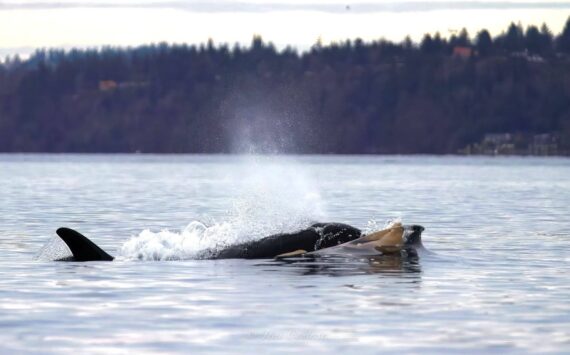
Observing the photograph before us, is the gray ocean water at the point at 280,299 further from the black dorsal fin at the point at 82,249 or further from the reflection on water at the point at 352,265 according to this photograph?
the black dorsal fin at the point at 82,249

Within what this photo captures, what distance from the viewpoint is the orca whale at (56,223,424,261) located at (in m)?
28.7

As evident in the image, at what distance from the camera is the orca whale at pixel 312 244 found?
94.3 feet

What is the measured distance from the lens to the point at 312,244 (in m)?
29.1

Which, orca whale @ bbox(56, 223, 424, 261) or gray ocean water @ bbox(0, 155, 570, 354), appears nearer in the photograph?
gray ocean water @ bbox(0, 155, 570, 354)

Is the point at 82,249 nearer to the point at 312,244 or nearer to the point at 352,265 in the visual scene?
the point at 312,244

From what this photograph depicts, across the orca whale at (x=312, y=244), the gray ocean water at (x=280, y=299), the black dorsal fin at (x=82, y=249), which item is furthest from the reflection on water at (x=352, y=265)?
the black dorsal fin at (x=82, y=249)

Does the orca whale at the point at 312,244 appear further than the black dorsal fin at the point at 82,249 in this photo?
Yes

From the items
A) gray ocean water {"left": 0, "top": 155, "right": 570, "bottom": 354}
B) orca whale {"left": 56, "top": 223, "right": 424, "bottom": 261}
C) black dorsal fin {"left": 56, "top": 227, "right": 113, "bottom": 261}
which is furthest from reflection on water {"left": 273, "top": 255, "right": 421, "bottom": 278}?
black dorsal fin {"left": 56, "top": 227, "right": 113, "bottom": 261}

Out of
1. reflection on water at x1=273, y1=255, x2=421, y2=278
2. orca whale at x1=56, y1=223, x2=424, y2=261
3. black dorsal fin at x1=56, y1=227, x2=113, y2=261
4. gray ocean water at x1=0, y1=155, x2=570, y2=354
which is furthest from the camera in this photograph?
orca whale at x1=56, y1=223, x2=424, y2=261

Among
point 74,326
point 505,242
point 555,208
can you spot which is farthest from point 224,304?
point 555,208

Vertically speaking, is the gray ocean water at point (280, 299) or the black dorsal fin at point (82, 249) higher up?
the black dorsal fin at point (82, 249)

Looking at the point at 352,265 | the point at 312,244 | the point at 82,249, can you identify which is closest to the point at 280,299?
the point at 352,265

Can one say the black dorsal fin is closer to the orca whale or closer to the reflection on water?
the orca whale

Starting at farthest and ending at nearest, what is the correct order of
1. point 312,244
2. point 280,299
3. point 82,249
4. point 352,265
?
point 312,244, point 82,249, point 352,265, point 280,299
